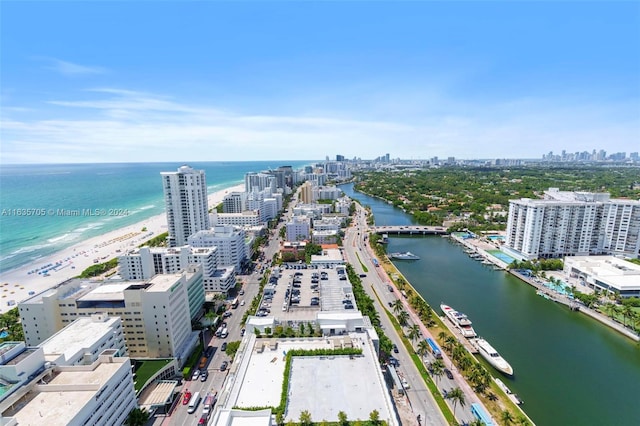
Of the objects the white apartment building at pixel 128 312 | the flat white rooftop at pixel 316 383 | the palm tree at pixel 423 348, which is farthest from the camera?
the palm tree at pixel 423 348

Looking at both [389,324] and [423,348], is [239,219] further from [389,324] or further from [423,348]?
[423,348]

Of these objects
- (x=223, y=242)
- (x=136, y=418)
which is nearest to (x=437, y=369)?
(x=136, y=418)

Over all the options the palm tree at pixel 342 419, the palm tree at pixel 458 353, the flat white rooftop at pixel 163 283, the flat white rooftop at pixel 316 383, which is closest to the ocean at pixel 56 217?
the flat white rooftop at pixel 163 283

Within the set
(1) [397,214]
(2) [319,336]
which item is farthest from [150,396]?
(1) [397,214]

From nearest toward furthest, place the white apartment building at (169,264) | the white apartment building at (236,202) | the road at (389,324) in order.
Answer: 1. the road at (389,324)
2. the white apartment building at (169,264)
3. the white apartment building at (236,202)

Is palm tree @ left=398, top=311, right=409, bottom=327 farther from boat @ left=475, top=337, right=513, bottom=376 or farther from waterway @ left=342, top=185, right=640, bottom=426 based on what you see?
waterway @ left=342, top=185, right=640, bottom=426

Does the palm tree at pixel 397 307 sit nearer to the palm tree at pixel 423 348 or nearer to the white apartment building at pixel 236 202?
the palm tree at pixel 423 348

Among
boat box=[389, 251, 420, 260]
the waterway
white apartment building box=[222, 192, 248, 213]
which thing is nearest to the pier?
boat box=[389, 251, 420, 260]
